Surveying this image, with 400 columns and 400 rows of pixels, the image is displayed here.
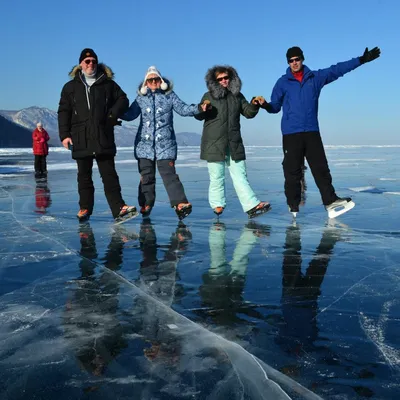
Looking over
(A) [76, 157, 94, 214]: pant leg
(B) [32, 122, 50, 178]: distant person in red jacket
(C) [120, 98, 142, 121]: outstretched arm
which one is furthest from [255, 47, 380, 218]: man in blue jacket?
(B) [32, 122, 50, 178]: distant person in red jacket

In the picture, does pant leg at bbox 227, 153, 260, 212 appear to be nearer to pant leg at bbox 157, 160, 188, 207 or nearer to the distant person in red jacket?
pant leg at bbox 157, 160, 188, 207

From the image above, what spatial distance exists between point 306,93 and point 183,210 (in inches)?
70.9

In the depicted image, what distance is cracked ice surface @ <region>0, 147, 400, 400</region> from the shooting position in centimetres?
175

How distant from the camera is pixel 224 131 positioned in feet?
18.7

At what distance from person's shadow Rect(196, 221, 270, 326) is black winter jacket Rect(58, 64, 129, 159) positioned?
1.68 meters

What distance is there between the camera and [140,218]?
231 inches

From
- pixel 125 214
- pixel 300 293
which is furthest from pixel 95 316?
pixel 125 214

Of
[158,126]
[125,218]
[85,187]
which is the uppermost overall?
[158,126]

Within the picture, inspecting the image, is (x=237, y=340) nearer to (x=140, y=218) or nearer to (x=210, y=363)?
(x=210, y=363)

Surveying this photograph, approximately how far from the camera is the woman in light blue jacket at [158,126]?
5.66m

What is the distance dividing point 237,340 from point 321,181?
3703 mm

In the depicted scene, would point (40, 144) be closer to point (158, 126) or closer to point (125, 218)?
point (158, 126)

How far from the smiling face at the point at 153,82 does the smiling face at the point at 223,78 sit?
64cm

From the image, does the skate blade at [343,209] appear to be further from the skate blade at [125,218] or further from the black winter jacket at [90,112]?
the black winter jacket at [90,112]
